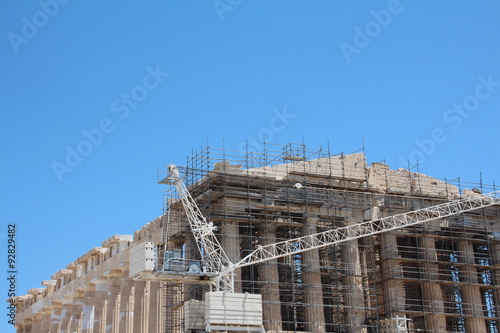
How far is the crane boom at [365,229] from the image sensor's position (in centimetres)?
6875

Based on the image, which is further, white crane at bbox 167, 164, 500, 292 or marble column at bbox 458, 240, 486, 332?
marble column at bbox 458, 240, 486, 332

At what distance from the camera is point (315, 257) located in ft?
237

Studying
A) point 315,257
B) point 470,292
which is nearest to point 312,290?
A: point 315,257

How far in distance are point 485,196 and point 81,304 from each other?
1736 inches

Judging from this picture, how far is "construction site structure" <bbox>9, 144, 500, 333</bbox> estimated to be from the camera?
6906cm

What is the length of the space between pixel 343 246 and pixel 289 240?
7508 mm

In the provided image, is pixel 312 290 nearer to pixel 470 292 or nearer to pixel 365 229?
pixel 365 229

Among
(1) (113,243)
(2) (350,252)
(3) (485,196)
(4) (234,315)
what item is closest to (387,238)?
(2) (350,252)

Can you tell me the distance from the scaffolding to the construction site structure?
0.38ft

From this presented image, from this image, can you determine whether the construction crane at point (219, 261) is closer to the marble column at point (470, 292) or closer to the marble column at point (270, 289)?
the marble column at point (270, 289)

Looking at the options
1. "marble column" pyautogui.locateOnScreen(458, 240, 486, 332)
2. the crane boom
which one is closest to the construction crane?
the crane boom

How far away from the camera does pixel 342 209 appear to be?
245 feet

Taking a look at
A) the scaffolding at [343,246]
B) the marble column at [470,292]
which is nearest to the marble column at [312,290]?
the scaffolding at [343,246]

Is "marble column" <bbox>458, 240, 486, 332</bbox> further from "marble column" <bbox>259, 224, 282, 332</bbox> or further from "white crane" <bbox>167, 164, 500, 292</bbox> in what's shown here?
"marble column" <bbox>259, 224, 282, 332</bbox>
